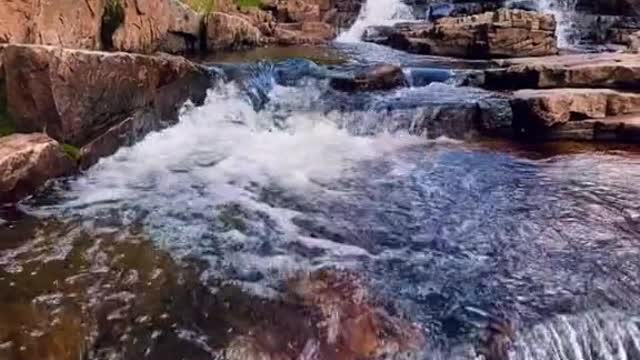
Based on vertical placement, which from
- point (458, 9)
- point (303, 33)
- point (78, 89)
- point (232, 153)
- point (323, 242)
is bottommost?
point (323, 242)

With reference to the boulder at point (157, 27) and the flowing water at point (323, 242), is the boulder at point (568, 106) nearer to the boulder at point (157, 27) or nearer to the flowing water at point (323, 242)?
the flowing water at point (323, 242)

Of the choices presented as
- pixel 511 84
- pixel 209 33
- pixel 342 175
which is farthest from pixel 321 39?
pixel 342 175

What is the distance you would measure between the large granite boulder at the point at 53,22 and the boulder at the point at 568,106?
509cm

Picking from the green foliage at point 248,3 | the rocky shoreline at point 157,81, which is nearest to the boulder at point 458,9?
the rocky shoreline at point 157,81

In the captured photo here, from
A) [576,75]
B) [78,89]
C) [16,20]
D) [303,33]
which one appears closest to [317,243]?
[78,89]

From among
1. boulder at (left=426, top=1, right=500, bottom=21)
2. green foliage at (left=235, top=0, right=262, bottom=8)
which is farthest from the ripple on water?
boulder at (left=426, top=1, right=500, bottom=21)

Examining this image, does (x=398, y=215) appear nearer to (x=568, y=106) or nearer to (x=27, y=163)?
(x=27, y=163)

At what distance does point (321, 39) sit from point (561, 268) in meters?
12.2

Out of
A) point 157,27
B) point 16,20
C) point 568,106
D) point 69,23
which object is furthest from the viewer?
point 157,27

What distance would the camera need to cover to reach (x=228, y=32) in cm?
1273

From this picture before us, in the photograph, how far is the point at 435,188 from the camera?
5293 mm

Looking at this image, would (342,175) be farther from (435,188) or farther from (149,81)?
(149,81)

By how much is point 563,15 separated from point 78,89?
13972 mm

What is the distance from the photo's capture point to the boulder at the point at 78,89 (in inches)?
191
